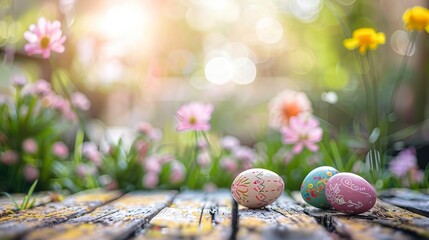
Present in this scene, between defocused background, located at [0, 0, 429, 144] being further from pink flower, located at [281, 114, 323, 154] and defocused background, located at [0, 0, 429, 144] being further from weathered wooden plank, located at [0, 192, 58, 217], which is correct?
weathered wooden plank, located at [0, 192, 58, 217]

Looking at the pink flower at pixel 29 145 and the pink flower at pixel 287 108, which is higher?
the pink flower at pixel 287 108

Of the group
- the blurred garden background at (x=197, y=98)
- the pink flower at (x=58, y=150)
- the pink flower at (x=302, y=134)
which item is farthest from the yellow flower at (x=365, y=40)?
the pink flower at (x=58, y=150)

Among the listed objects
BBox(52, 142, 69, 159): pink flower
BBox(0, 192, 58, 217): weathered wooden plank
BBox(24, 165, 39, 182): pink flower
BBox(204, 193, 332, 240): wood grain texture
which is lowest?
BBox(204, 193, 332, 240): wood grain texture

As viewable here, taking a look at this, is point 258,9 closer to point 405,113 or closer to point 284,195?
point 405,113

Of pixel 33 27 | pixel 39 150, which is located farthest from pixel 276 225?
pixel 39 150

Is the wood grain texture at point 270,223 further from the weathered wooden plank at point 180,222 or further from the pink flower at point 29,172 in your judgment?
the pink flower at point 29,172

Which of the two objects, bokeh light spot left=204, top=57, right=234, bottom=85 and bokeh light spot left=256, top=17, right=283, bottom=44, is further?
A: bokeh light spot left=256, top=17, right=283, bottom=44

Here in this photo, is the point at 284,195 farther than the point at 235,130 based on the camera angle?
No

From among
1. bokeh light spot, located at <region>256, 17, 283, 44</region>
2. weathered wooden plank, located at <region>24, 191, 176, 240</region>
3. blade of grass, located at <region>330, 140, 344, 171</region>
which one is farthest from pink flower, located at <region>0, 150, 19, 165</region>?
bokeh light spot, located at <region>256, 17, 283, 44</region>
